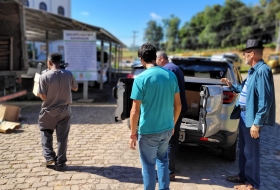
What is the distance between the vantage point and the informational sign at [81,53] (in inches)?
360

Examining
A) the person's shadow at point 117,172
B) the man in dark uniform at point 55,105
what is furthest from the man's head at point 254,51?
the man in dark uniform at point 55,105

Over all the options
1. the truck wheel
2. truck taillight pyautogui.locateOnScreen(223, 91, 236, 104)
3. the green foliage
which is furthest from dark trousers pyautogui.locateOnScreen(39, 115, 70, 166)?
the green foliage

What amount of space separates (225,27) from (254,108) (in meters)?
79.5

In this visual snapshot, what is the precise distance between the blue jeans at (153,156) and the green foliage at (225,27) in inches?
2131

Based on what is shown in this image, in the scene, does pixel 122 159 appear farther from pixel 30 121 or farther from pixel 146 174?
Answer: pixel 30 121

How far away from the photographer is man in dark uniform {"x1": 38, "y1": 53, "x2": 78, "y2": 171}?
146 inches

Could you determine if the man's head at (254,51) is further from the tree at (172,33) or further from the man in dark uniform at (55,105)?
the tree at (172,33)

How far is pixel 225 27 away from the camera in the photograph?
7600 centimetres

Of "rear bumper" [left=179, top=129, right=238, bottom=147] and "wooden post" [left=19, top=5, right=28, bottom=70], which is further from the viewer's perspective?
"wooden post" [left=19, top=5, right=28, bottom=70]

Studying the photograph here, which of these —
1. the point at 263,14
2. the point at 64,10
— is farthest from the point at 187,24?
the point at 64,10

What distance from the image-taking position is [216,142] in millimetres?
3836

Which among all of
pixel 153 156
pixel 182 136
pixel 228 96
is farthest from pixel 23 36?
pixel 153 156

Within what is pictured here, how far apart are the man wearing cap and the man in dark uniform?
2.52 metres

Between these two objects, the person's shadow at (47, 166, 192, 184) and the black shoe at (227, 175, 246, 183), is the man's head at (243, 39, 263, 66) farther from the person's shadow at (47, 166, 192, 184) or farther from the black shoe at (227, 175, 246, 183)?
the person's shadow at (47, 166, 192, 184)
